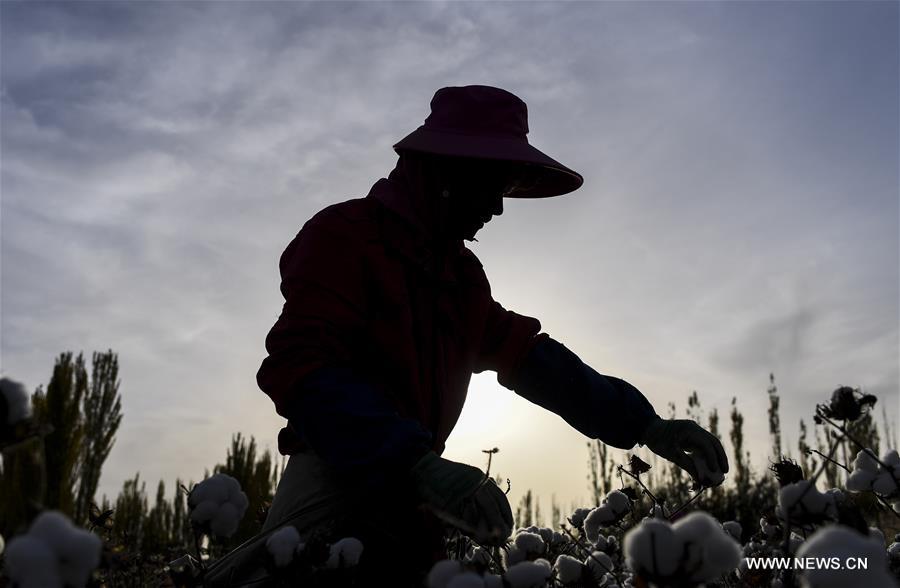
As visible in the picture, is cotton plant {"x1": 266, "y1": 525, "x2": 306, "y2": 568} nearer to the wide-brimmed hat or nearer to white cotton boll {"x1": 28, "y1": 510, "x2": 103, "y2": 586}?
white cotton boll {"x1": 28, "y1": 510, "x2": 103, "y2": 586}

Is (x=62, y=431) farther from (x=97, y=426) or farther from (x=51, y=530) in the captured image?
(x=51, y=530)

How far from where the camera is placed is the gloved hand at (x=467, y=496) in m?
1.79

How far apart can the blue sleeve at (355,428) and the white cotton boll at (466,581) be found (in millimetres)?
779

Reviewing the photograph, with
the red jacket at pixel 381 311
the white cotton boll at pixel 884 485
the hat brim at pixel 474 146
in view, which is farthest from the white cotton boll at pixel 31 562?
the white cotton boll at pixel 884 485

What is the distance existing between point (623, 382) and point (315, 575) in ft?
6.30

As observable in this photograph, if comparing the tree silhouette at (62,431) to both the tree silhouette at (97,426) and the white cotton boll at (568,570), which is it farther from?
the white cotton boll at (568,570)

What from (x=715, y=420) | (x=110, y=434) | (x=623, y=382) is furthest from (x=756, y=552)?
(x=110, y=434)

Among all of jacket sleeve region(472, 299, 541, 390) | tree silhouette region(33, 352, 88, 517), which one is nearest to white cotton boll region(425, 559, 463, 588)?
jacket sleeve region(472, 299, 541, 390)

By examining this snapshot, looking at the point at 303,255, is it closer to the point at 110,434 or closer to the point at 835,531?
the point at 835,531

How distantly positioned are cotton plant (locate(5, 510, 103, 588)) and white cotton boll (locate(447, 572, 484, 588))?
0.51m

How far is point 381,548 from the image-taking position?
2236 mm

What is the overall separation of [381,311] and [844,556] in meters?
1.72

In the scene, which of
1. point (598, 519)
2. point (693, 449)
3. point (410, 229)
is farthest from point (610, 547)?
point (410, 229)

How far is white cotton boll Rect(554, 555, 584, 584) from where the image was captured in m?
1.78
